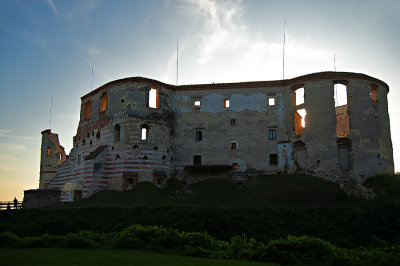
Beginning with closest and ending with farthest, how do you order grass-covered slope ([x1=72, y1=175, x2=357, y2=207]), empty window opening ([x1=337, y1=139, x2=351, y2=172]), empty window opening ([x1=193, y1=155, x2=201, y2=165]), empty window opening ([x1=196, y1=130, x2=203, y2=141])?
grass-covered slope ([x1=72, y1=175, x2=357, y2=207])
empty window opening ([x1=337, y1=139, x2=351, y2=172])
empty window opening ([x1=193, y1=155, x2=201, y2=165])
empty window opening ([x1=196, y1=130, x2=203, y2=141])

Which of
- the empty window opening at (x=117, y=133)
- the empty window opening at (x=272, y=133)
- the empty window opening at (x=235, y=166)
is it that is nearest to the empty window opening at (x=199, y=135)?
the empty window opening at (x=235, y=166)

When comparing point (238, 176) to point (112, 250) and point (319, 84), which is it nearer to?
point (319, 84)

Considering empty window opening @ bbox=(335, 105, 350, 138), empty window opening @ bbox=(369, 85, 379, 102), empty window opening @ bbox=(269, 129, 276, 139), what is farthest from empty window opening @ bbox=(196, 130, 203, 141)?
empty window opening @ bbox=(369, 85, 379, 102)

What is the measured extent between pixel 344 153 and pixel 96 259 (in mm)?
26643

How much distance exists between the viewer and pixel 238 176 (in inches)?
1339

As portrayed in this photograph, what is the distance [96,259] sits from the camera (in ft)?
38.1

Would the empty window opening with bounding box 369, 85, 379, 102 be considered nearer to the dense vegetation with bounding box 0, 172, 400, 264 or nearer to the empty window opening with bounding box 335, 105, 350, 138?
the empty window opening with bounding box 335, 105, 350, 138

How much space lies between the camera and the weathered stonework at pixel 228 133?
108 ft

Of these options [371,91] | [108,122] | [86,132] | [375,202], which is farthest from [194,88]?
[375,202]

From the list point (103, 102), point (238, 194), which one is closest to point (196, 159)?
point (238, 194)

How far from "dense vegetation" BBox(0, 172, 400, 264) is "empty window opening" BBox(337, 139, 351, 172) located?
99.7 inches

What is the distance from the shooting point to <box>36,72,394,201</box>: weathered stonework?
32906 millimetres

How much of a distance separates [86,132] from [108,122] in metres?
4.28

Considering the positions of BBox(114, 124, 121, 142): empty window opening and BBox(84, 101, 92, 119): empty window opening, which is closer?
BBox(114, 124, 121, 142): empty window opening
